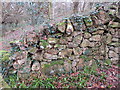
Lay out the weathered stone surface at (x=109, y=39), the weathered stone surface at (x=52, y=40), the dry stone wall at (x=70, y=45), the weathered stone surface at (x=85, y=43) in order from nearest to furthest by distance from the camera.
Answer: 1. the dry stone wall at (x=70, y=45)
2. the weathered stone surface at (x=52, y=40)
3. the weathered stone surface at (x=85, y=43)
4. the weathered stone surface at (x=109, y=39)

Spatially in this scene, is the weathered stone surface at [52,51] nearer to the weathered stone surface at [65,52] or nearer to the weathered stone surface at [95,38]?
the weathered stone surface at [65,52]

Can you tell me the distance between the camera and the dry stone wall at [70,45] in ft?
11.3

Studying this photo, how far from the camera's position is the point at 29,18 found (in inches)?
405

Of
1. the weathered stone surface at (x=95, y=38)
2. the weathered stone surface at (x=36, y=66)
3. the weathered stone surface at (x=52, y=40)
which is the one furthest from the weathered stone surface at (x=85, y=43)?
the weathered stone surface at (x=36, y=66)

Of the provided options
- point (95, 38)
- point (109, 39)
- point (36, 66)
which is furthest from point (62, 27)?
point (109, 39)

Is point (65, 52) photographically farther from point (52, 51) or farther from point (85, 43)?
point (85, 43)

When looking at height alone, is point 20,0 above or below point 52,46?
above

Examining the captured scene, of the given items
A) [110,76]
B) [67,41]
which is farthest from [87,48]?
[110,76]

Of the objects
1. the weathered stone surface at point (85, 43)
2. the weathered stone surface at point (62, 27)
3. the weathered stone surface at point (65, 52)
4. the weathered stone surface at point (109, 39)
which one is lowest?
the weathered stone surface at point (65, 52)

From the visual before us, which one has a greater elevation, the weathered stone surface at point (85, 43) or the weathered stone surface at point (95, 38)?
the weathered stone surface at point (95, 38)

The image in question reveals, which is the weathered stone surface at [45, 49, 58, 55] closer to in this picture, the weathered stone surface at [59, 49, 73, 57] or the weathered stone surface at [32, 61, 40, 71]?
the weathered stone surface at [59, 49, 73, 57]

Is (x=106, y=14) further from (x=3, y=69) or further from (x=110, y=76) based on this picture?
(x=3, y=69)

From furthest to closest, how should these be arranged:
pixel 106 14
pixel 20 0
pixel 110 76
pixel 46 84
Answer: pixel 20 0, pixel 106 14, pixel 110 76, pixel 46 84

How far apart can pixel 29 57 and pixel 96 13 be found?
2.98 m
